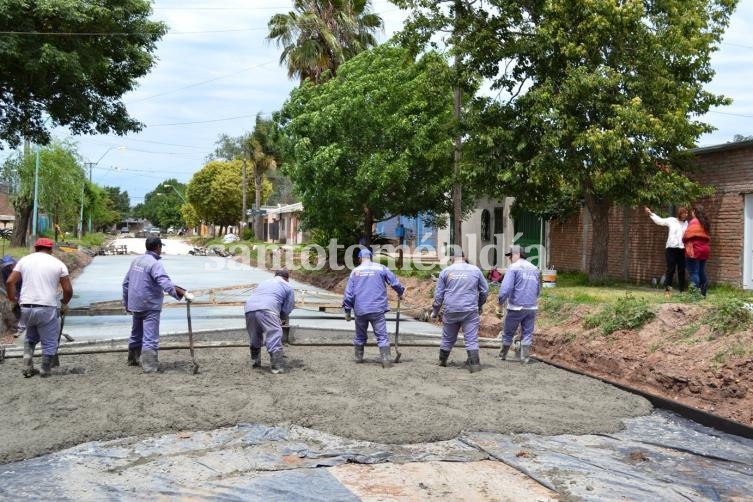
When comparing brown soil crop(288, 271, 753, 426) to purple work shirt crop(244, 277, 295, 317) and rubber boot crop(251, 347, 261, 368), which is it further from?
rubber boot crop(251, 347, 261, 368)

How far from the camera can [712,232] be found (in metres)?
16.2

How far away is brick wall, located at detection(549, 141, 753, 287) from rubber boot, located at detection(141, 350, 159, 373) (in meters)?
11.7

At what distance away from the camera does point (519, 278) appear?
10.7 metres

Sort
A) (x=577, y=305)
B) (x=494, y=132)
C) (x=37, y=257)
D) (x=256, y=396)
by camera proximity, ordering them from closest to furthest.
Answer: (x=256, y=396), (x=37, y=257), (x=577, y=305), (x=494, y=132)

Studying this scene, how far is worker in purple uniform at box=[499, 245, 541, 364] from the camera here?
10688mm

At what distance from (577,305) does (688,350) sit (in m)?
3.73

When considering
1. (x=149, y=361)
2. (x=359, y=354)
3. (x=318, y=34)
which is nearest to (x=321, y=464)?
(x=149, y=361)

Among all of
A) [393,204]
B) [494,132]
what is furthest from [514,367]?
[393,204]

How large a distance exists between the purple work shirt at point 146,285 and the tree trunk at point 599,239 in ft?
37.1

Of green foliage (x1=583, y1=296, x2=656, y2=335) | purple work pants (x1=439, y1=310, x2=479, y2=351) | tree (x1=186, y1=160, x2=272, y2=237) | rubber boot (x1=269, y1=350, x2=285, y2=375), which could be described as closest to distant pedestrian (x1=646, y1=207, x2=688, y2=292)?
green foliage (x1=583, y1=296, x2=656, y2=335)

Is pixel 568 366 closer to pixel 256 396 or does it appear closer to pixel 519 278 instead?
pixel 519 278

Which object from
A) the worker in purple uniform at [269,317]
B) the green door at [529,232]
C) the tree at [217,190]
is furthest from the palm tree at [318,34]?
the tree at [217,190]

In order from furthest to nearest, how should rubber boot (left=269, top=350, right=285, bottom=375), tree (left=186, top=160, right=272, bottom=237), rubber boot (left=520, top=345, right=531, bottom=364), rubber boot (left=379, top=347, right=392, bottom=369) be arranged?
tree (left=186, top=160, right=272, bottom=237) < rubber boot (left=520, top=345, right=531, bottom=364) < rubber boot (left=379, top=347, right=392, bottom=369) < rubber boot (left=269, top=350, right=285, bottom=375)

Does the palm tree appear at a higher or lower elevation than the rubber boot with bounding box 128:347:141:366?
higher
